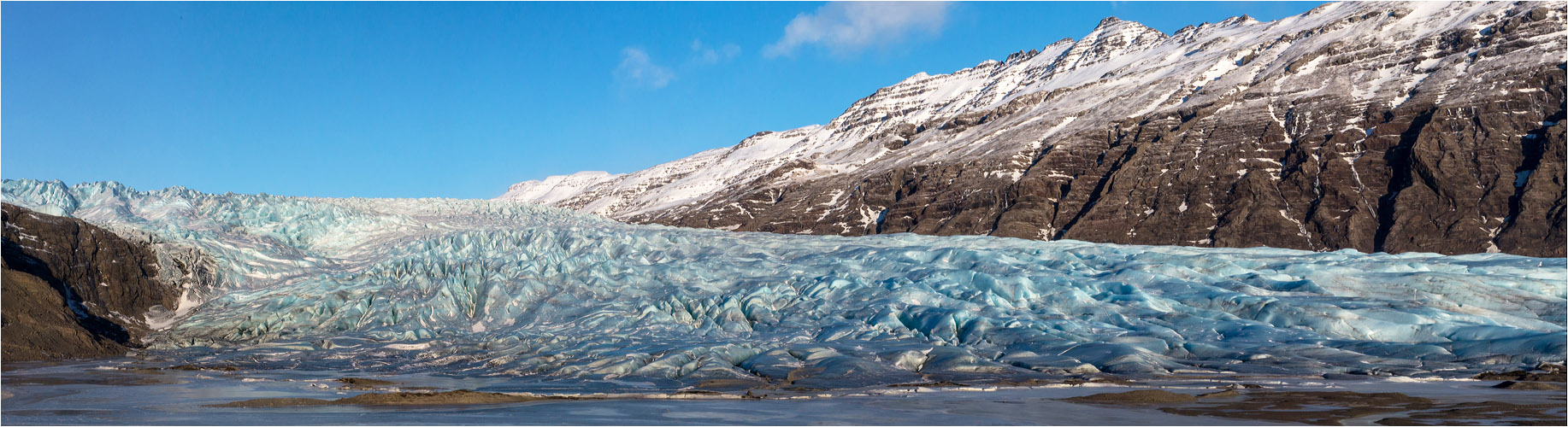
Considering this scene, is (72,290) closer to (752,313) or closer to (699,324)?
(699,324)

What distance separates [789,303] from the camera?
3041 cm

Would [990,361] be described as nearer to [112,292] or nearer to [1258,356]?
[1258,356]

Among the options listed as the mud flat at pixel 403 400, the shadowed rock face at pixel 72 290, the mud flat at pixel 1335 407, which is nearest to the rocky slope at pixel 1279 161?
the mud flat at pixel 1335 407

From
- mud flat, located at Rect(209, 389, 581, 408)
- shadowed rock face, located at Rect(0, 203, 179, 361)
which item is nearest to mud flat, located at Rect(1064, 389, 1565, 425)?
mud flat, located at Rect(209, 389, 581, 408)

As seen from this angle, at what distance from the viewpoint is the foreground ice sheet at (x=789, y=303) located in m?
23.6

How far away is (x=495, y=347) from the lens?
88.9 feet

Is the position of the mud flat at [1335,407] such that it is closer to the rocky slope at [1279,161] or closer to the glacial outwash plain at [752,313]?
the glacial outwash plain at [752,313]

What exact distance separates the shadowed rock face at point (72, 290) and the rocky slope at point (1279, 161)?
8330 centimetres

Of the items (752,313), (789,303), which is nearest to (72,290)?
(752,313)

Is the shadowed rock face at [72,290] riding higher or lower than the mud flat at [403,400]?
higher

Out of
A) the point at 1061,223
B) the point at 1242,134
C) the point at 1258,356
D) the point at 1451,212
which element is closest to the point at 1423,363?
the point at 1258,356

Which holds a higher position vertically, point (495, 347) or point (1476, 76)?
point (1476, 76)

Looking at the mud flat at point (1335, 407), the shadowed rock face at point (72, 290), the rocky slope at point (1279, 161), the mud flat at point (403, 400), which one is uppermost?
the rocky slope at point (1279, 161)

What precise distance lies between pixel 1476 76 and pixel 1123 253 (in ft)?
289
